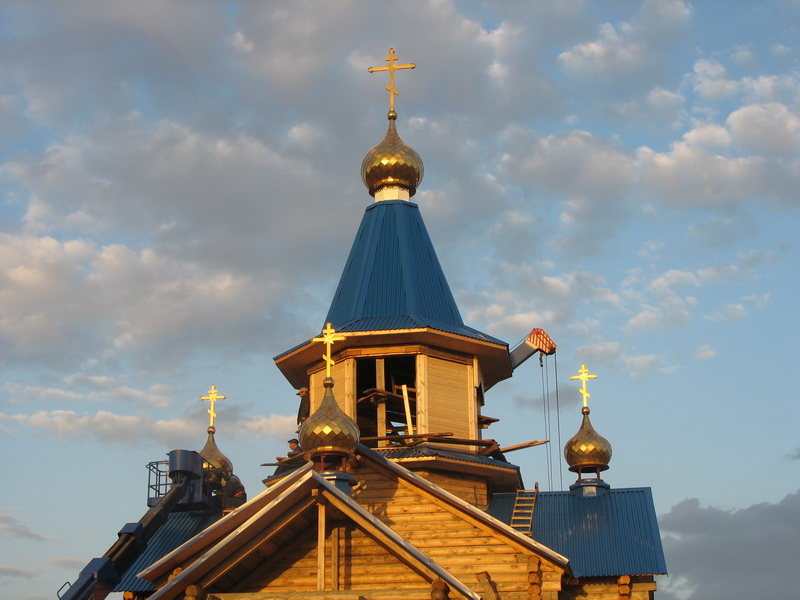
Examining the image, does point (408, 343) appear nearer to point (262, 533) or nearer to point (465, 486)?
point (465, 486)

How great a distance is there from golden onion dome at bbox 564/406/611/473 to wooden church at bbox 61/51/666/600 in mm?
25

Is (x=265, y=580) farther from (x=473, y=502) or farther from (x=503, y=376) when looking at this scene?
(x=503, y=376)

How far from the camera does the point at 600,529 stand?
800 inches

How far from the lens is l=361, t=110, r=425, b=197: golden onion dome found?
83.5 feet

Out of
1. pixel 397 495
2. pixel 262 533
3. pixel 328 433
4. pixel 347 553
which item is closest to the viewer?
pixel 262 533

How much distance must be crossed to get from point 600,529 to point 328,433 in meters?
5.07

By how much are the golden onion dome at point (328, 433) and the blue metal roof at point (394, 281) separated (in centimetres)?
375

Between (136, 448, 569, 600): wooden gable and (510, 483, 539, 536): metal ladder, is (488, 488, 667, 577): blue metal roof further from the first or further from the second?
A: (136, 448, 569, 600): wooden gable

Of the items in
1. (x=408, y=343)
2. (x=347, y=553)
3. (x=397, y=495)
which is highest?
(x=408, y=343)

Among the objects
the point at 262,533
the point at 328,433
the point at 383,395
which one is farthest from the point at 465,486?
the point at 262,533

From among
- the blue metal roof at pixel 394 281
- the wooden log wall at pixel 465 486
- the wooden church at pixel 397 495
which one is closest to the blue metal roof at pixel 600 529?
the wooden church at pixel 397 495

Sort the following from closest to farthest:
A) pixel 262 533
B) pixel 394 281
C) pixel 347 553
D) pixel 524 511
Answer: pixel 262 533 → pixel 347 553 → pixel 524 511 → pixel 394 281

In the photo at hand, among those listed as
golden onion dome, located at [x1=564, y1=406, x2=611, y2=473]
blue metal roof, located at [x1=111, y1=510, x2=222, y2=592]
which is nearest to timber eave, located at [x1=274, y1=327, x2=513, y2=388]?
golden onion dome, located at [x1=564, y1=406, x2=611, y2=473]

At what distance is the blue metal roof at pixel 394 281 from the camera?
74.4 ft
